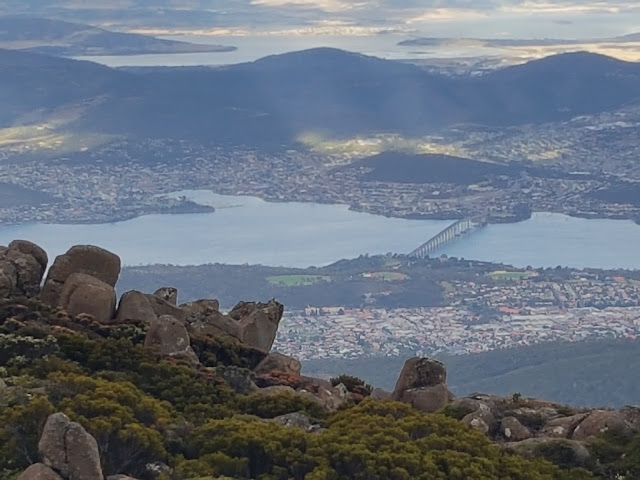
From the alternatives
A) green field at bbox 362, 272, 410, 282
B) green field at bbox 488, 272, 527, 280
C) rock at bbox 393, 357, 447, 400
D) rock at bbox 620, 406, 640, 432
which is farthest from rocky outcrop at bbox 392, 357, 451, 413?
green field at bbox 488, 272, 527, 280

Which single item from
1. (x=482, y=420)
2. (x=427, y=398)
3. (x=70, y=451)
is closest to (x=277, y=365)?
(x=427, y=398)

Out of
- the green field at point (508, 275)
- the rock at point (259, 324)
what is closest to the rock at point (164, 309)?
the rock at point (259, 324)

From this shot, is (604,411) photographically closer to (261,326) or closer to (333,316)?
(261,326)

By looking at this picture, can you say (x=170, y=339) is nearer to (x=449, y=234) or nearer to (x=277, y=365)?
(x=277, y=365)

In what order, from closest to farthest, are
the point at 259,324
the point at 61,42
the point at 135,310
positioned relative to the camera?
the point at 135,310 → the point at 259,324 → the point at 61,42

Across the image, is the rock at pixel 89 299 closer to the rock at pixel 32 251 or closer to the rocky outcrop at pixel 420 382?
the rock at pixel 32 251
